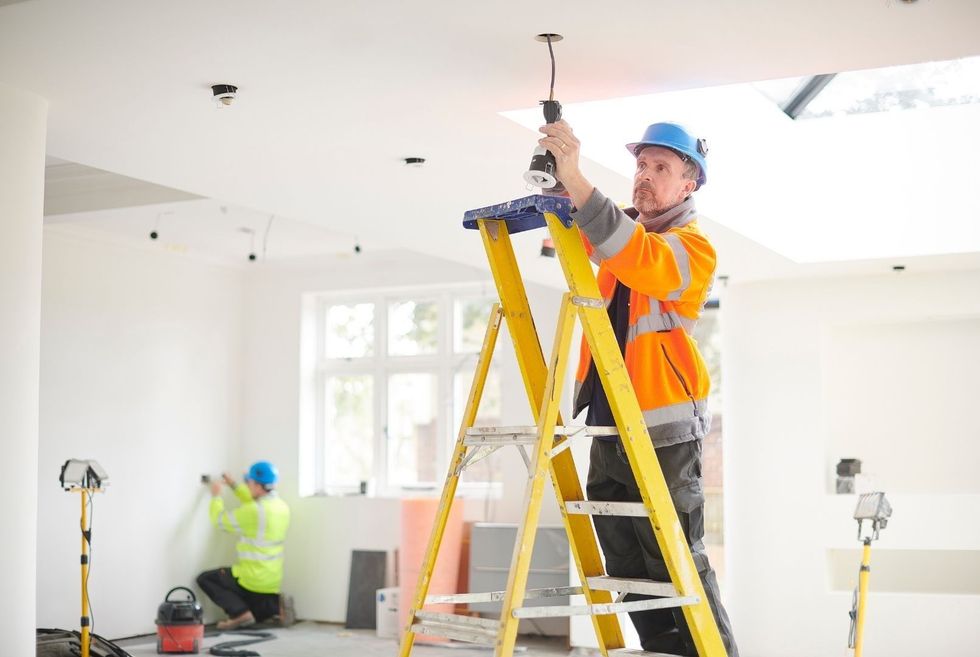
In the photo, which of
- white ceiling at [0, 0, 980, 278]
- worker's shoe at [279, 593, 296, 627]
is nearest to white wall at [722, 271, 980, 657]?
white ceiling at [0, 0, 980, 278]

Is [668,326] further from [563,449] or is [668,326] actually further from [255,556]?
[255,556]

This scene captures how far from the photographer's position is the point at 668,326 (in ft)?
9.27

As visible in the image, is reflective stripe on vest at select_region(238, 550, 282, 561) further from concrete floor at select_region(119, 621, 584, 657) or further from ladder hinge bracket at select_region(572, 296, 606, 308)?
ladder hinge bracket at select_region(572, 296, 606, 308)

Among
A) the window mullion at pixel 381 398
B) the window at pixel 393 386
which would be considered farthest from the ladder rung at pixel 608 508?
the window mullion at pixel 381 398

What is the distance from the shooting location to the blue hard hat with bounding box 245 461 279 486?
8625 mm

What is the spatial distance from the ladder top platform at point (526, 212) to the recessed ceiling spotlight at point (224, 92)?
1.31 metres

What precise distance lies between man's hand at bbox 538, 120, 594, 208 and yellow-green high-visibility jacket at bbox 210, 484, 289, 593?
6.40 meters

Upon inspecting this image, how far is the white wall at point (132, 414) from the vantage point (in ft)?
24.5

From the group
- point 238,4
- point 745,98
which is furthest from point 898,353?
point 238,4

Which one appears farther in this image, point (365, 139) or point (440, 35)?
point (365, 139)

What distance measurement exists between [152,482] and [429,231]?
3484 millimetres

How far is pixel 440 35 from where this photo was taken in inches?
128

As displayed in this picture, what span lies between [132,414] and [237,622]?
1.70m

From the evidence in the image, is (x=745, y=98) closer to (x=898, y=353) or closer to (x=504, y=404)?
(x=898, y=353)
